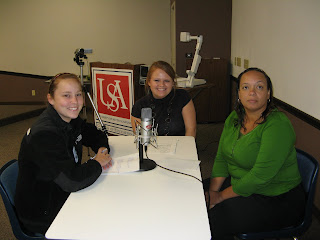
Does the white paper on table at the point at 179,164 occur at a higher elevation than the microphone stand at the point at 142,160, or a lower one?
lower

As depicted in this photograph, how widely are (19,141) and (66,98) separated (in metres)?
3.21

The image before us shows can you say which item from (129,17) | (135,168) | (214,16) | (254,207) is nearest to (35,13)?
(129,17)

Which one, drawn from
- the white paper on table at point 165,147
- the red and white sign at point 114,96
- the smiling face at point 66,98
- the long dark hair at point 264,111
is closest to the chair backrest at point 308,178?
the long dark hair at point 264,111

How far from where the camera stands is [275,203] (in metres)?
1.46

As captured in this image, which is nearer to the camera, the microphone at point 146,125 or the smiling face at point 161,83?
the microphone at point 146,125

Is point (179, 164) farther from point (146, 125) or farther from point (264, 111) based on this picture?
point (264, 111)

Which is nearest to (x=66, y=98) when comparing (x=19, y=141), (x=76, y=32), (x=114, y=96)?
(x=114, y=96)

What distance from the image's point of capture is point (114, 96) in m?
3.31

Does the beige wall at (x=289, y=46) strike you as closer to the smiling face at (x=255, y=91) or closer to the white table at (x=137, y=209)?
the smiling face at (x=255, y=91)

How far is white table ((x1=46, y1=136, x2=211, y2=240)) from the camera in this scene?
40.6 inches

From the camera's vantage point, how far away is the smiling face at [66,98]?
5.07 feet

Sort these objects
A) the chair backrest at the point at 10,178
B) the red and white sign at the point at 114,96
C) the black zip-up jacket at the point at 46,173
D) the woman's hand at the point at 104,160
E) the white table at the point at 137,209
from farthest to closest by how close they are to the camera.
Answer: the red and white sign at the point at 114,96, the woman's hand at the point at 104,160, the chair backrest at the point at 10,178, the black zip-up jacket at the point at 46,173, the white table at the point at 137,209

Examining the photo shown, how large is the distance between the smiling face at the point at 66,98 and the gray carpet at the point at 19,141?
1.16 metres

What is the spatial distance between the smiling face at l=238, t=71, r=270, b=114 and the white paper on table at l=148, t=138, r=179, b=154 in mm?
490
